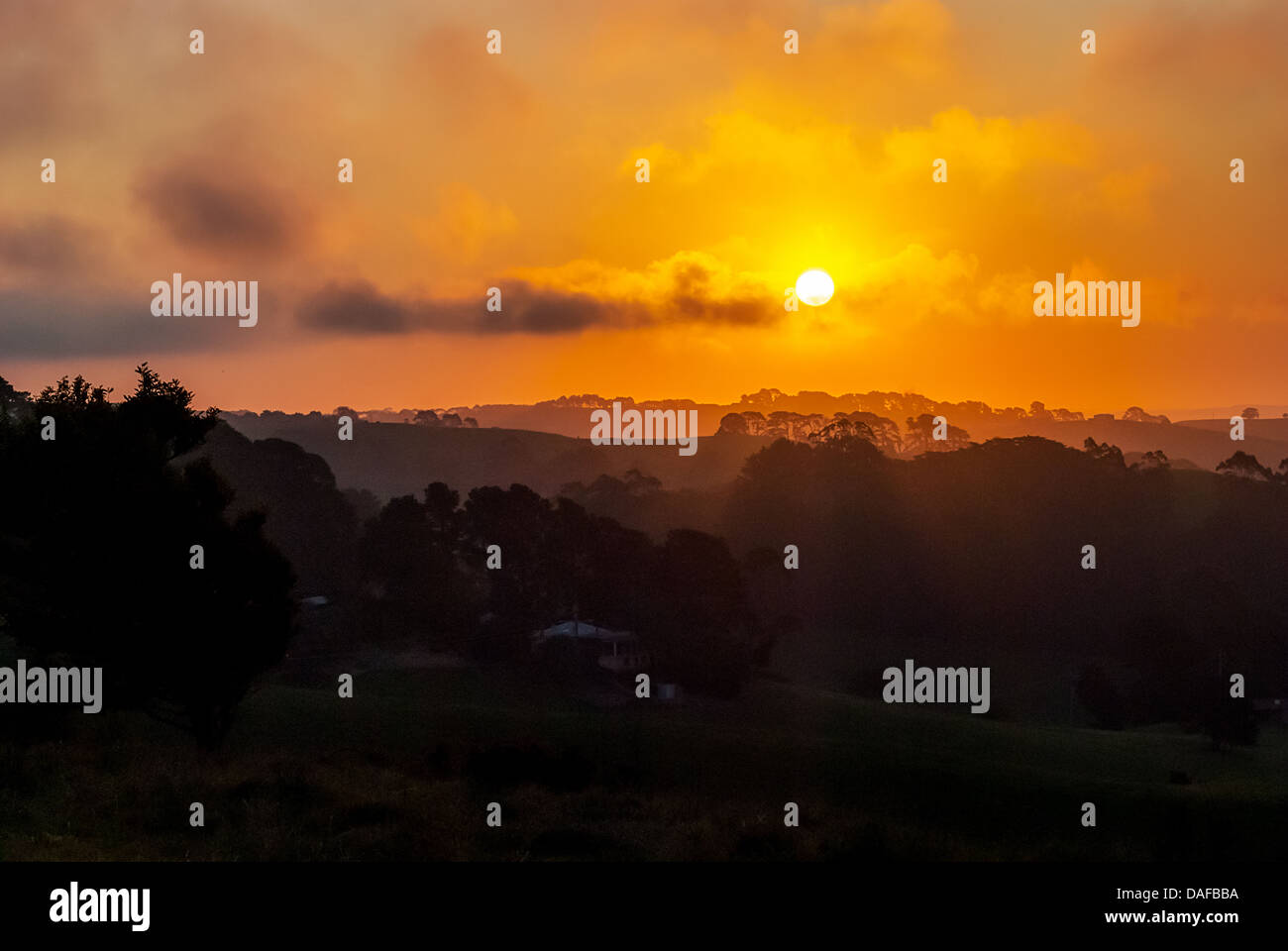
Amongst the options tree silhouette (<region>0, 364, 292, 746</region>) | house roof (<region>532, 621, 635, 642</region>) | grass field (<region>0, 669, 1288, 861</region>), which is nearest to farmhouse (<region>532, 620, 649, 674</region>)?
house roof (<region>532, 621, 635, 642</region>)

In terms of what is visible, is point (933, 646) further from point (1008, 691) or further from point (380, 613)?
point (380, 613)

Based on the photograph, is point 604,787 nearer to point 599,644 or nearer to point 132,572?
point 132,572

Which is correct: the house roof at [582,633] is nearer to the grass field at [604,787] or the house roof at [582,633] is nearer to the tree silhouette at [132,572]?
the grass field at [604,787]

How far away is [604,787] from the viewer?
108 ft

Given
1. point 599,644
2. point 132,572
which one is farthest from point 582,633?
point 132,572

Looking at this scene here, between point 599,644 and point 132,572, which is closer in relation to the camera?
point 132,572

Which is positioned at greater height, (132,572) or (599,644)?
(132,572)

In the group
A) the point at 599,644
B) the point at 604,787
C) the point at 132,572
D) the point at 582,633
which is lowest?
the point at 599,644

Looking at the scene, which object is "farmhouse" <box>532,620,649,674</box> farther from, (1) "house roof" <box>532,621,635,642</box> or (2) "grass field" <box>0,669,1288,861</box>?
(2) "grass field" <box>0,669,1288,861</box>

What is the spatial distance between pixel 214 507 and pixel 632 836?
760 inches
